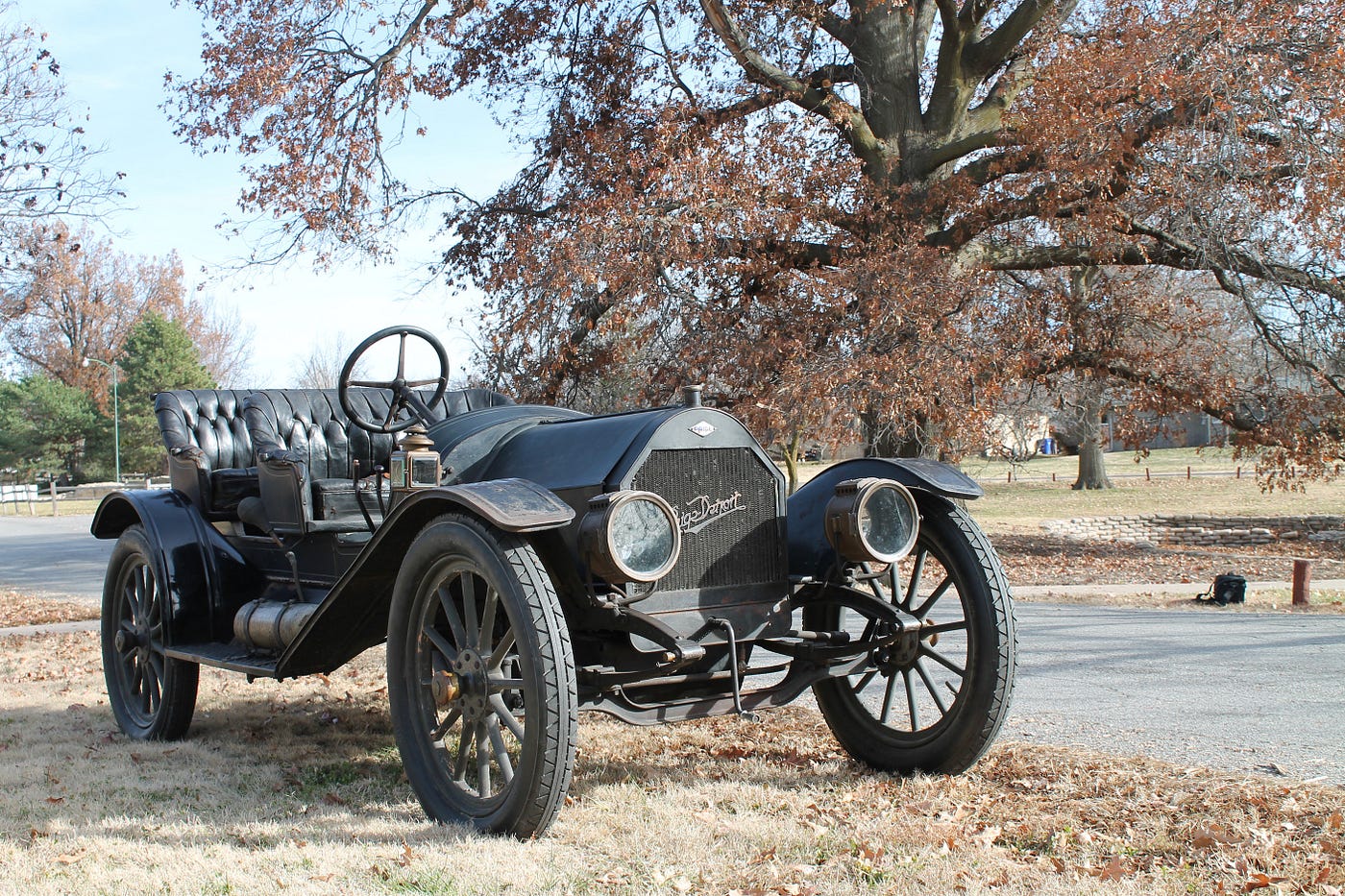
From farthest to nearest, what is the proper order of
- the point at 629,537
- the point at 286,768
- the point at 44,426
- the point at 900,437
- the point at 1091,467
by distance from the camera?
the point at 44,426, the point at 1091,467, the point at 900,437, the point at 286,768, the point at 629,537

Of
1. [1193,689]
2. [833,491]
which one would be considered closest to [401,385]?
[833,491]

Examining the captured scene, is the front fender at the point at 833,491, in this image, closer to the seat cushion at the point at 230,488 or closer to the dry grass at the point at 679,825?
the dry grass at the point at 679,825

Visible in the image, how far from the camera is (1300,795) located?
4012 mm

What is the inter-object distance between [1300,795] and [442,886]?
292 cm

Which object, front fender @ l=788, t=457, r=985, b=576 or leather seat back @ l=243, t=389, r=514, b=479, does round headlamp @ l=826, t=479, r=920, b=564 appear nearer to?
front fender @ l=788, t=457, r=985, b=576

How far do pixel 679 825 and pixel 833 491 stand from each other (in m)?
1.47

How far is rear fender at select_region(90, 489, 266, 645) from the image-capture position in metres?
5.37

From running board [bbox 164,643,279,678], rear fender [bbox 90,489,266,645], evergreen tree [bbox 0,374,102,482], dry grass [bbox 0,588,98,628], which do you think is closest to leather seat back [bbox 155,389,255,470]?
rear fender [bbox 90,489,266,645]

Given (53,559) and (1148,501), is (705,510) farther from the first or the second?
(1148,501)

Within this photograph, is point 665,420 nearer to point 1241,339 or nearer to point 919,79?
point 919,79

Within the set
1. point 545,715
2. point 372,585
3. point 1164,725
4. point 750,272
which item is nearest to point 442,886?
point 545,715

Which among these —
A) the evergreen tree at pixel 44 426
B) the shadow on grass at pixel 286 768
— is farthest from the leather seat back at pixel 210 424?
the evergreen tree at pixel 44 426

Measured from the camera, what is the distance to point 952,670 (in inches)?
180

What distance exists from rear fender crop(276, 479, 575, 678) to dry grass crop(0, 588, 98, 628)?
7.29m
